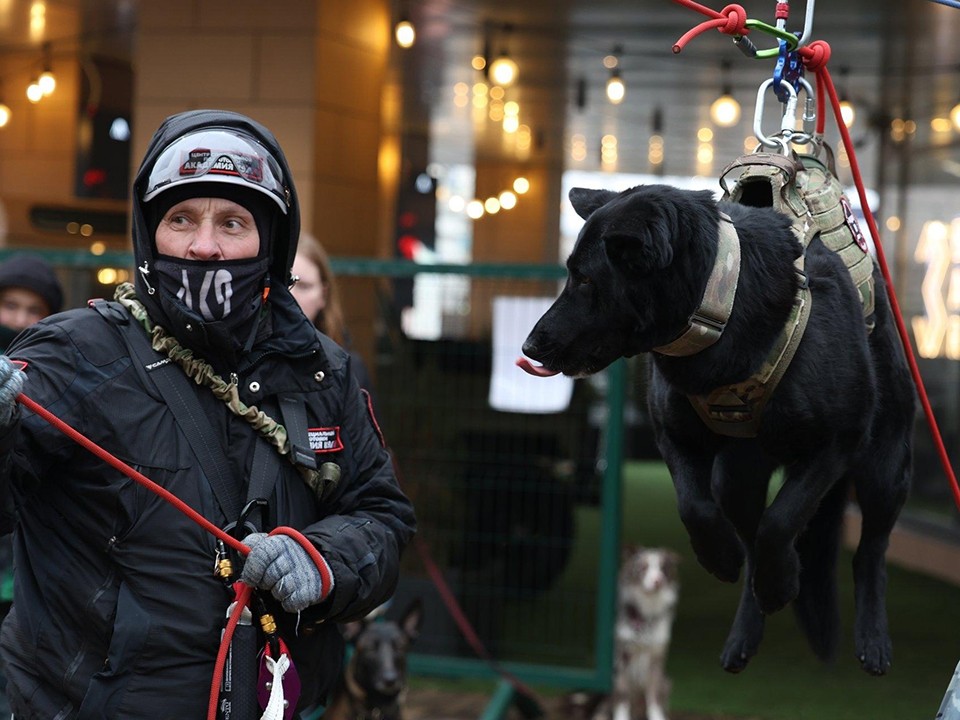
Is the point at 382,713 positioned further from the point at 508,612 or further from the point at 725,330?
the point at 725,330

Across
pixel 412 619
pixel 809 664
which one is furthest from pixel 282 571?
pixel 809 664

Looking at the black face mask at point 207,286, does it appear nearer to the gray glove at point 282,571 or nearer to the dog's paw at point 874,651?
the gray glove at point 282,571

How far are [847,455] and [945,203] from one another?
32.4ft

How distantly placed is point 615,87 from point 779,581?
914 cm

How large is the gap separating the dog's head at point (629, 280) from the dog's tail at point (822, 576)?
53cm

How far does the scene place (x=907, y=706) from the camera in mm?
4418

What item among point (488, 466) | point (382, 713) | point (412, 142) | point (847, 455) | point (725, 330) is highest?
point (412, 142)

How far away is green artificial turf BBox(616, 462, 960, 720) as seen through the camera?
5.27 meters

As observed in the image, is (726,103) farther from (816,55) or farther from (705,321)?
(705,321)

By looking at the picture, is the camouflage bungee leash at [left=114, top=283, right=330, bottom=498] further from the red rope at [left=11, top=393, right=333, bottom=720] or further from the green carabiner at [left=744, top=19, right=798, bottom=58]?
the green carabiner at [left=744, top=19, right=798, bottom=58]

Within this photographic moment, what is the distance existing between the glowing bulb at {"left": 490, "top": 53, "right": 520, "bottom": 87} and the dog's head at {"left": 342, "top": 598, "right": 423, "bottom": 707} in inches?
226

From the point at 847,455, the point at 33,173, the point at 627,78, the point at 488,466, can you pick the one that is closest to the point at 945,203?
the point at 627,78

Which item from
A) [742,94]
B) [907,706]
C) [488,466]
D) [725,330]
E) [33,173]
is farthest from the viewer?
[742,94]

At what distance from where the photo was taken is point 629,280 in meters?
1.53
